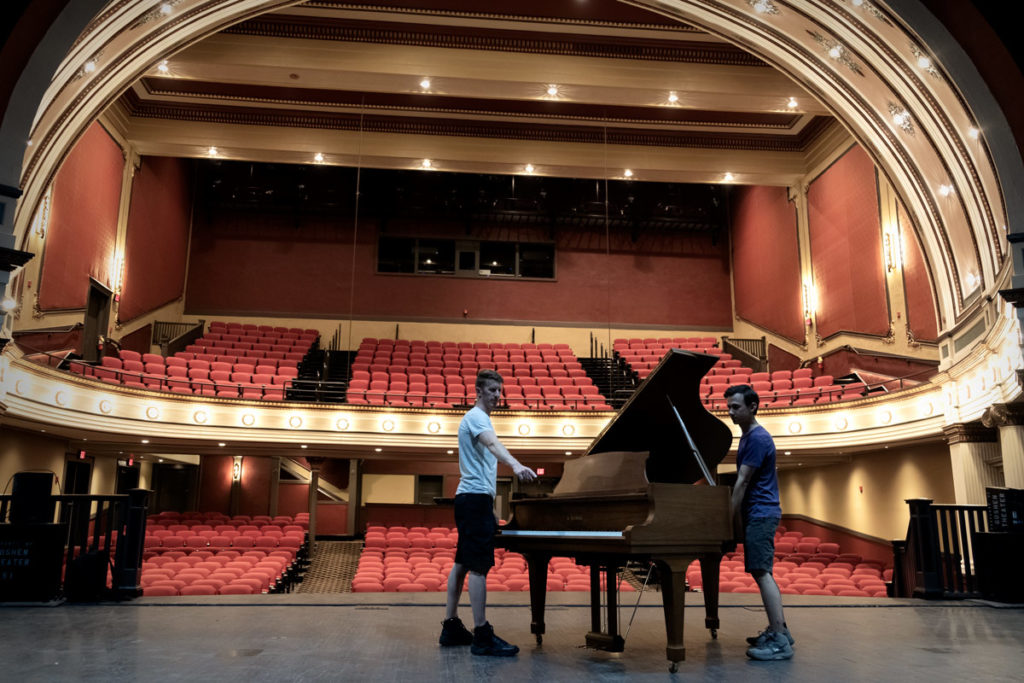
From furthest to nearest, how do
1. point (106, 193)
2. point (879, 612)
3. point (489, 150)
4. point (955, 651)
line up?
point (489, 150) < point (106, 193) < point (879, 612) < point (955, 651)

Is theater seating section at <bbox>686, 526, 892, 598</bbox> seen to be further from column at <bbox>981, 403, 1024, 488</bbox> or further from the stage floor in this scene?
the stage floor

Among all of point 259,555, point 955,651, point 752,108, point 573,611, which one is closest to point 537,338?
point 752,108

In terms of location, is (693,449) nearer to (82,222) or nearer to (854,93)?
(854,93)

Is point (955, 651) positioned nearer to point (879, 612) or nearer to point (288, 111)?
point (879, 612)

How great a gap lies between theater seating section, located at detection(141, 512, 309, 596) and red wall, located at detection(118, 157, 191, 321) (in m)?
4.37

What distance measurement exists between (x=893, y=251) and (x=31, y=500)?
11.7 m

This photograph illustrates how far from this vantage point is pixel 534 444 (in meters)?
11.7

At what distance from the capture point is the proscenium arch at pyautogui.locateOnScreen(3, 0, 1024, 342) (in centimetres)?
759

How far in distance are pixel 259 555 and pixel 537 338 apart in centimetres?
910

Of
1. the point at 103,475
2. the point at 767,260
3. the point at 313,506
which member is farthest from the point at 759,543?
the point at 767,260

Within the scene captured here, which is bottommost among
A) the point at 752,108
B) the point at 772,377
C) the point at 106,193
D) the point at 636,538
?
the point at 636,538

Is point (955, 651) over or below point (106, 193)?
below

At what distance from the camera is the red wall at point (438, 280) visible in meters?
16.5

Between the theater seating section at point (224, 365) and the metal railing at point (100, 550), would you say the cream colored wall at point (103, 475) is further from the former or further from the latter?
the metal railing at point (100, 550)
